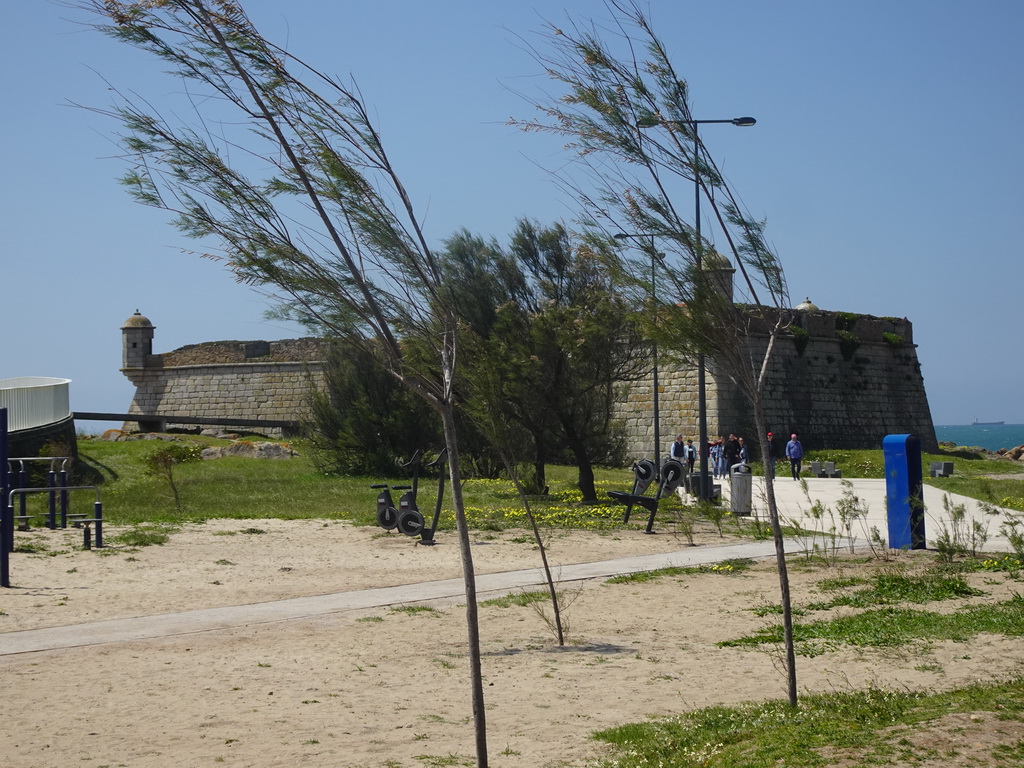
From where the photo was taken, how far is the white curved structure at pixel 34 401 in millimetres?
24516

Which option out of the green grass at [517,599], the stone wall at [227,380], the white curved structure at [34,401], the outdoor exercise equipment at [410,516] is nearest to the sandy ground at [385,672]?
the green grass at [517,599]

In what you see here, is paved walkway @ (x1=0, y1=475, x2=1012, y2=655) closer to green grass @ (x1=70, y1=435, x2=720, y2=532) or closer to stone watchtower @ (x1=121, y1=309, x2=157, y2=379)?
green grass @ (x1=70, y1=435, x2=720, y2=532)

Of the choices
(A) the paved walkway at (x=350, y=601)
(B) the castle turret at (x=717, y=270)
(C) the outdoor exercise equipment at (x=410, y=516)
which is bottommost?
(A) the paved walkway at (x=350, y=601)

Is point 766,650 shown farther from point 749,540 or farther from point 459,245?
point 459,245

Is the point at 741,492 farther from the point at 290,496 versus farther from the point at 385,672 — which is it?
the point at 385,672

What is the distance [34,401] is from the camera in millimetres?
25375

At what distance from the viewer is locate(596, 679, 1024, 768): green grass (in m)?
4.16

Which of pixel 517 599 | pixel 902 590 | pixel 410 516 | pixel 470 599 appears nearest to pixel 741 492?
pixel 410 516

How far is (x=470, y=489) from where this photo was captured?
2523 centimetres

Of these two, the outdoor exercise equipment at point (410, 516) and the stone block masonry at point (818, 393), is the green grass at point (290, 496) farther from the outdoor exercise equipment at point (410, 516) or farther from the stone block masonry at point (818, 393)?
the stone block masonry at point (818, 393)

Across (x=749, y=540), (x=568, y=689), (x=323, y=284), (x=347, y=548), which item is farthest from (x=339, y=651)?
(x=749, y=540)

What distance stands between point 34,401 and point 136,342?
2933 centimetres

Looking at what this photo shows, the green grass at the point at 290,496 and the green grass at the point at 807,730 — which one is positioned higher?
the green grass at the point at 290,496

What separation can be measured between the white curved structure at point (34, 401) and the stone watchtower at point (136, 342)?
82.0 feet
